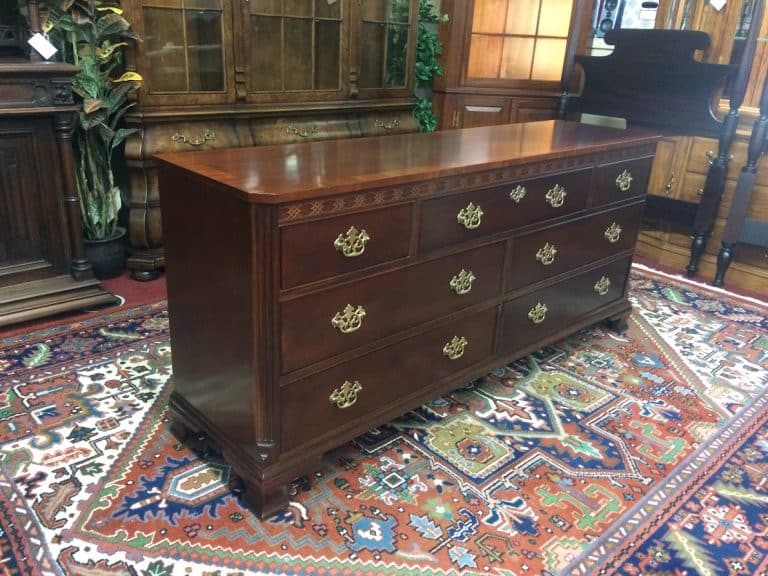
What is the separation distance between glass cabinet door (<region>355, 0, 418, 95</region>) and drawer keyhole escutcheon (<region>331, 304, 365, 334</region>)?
2402 millimetres

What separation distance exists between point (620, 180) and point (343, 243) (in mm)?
1399

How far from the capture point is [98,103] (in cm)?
290

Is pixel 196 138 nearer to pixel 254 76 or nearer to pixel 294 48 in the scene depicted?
pixel 254 76

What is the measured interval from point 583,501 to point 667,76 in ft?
8.17

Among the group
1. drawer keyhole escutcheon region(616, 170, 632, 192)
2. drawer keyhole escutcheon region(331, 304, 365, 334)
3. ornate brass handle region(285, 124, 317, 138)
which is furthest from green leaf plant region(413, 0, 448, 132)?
drawer keyhole escutcheon region(331, 304, 365, 334)

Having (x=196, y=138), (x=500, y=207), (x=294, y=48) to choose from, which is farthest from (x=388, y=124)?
(x=500, y=207)

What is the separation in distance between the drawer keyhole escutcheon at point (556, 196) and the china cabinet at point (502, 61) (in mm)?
2002

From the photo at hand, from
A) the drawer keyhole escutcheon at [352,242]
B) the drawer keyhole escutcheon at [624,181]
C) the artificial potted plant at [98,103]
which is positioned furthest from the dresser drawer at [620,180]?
the artificial potted plant at [98,103]

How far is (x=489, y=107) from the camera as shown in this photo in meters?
4.25

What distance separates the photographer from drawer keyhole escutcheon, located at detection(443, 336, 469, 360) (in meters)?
2.10

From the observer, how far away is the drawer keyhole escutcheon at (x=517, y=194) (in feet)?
6.85

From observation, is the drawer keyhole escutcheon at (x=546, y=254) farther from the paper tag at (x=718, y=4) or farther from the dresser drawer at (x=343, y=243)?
the paper tag at (x=718, y=4)

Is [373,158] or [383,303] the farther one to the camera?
[373,158]

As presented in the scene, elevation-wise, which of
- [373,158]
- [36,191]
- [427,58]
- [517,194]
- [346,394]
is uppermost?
[427,58]
